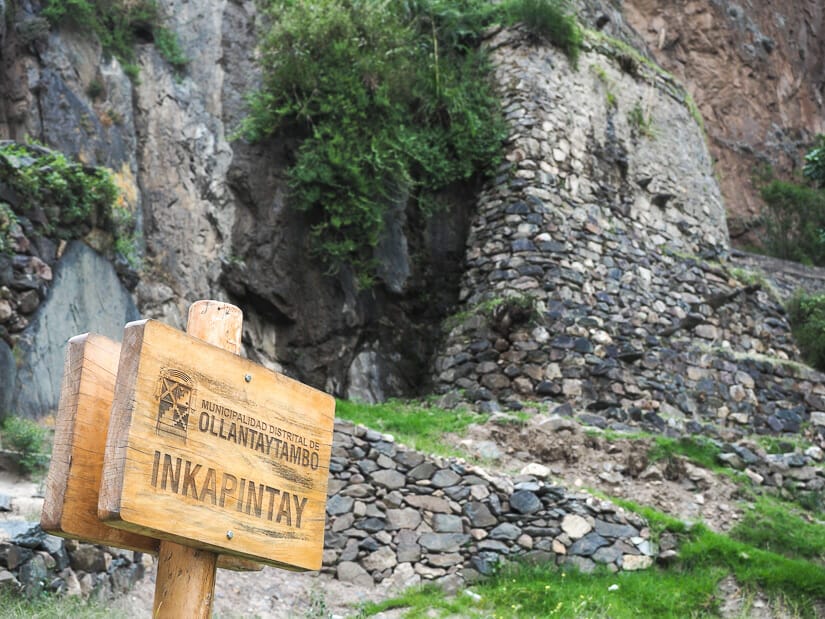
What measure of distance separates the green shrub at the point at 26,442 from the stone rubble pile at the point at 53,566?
1010 mm

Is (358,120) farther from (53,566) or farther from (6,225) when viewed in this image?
(53,566)

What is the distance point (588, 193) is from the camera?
1288 cm

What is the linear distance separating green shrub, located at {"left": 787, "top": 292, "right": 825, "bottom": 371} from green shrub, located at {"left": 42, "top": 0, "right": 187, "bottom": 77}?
1114 centimetres

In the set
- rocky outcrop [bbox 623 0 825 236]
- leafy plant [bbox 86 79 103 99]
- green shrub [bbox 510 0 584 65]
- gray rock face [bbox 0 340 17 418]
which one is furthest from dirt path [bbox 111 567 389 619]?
rocky outcrop [bbox 623 0 825 236]

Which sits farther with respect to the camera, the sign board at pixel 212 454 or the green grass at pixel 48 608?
the green grass at pixel 48 608

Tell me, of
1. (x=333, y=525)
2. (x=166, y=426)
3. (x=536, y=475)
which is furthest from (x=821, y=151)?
(x=166, y=426)

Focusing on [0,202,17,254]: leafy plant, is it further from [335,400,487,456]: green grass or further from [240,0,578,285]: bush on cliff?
[240,0,578,285]: bush on cliff

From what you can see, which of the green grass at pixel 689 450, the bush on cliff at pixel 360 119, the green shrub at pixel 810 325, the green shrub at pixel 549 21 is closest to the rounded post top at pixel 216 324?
the green grass at pixel 689 450

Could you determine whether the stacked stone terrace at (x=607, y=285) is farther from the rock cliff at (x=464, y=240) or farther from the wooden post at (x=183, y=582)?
the wooden post at (x=183, y=582)

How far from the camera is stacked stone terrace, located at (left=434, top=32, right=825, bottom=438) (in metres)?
11.3

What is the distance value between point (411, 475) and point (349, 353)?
3.01 m

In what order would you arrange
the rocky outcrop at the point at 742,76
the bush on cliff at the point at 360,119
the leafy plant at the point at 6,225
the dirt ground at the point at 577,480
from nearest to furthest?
1. the dirt ground at the point at 577,480
2. the leafy plant at the point at 6,225
3. the bush on cliff at the point at 360,119
4. the rocky outcrop at the point at 742,76

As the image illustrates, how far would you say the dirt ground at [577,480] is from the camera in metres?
7.56

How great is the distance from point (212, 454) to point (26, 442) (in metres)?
5.22
